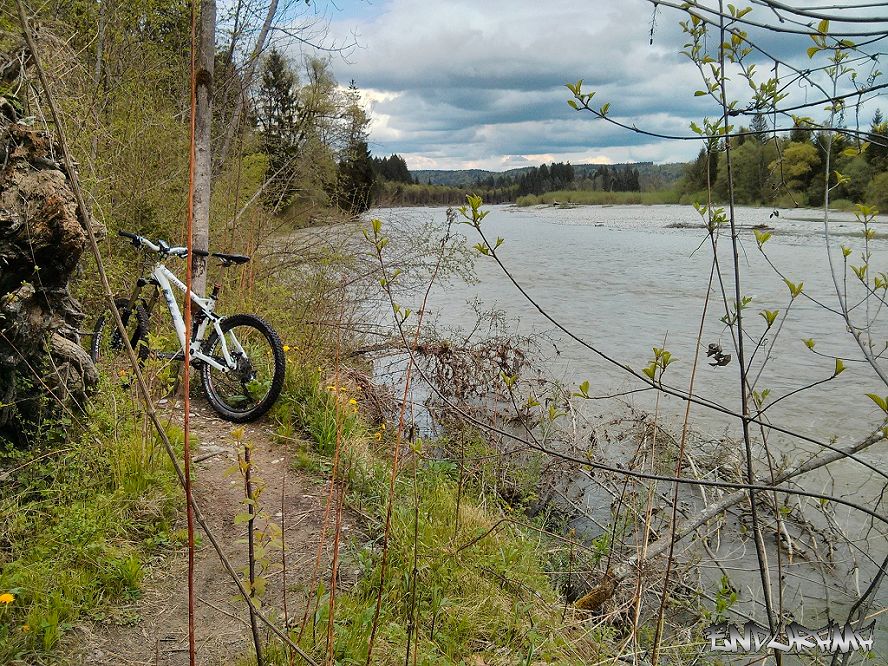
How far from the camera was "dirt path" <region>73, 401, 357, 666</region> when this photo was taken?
8.82 feet

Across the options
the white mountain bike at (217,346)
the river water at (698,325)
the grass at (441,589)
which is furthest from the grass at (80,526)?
the river water at (698,325)

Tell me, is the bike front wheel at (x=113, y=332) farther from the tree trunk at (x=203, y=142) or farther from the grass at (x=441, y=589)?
the grass at (x=441, y=589)

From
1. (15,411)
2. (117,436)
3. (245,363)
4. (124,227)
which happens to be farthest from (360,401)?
(124,227)

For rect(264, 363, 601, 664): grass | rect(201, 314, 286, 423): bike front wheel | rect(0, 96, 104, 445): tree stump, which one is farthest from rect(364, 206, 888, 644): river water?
rect(0, 96, 104, 445): tree stump

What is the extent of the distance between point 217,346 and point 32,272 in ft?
6.26

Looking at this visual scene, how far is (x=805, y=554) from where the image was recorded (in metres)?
4.64

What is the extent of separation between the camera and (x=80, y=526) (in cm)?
314

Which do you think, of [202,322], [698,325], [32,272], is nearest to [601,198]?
[698,325]

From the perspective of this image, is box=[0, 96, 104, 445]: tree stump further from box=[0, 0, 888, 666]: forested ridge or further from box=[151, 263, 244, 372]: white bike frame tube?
box=[151, 263, 244, 372]: white bike frame tube

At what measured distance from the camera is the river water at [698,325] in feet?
21.9

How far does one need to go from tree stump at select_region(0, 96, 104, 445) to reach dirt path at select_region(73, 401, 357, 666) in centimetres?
103

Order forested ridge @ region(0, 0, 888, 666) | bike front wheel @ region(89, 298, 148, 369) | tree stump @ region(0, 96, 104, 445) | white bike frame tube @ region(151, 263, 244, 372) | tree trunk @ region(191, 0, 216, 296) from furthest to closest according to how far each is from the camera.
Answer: bike front wheel @ region(89, 298, 148, 369) < tree trunk @ region(191, 0, 216, 296) < white bike frame tube @ region(151, 263, 244, 372) < tree stump @ region(0, 96, 104, 445) < forested ridge @ region(0, 0, 888, 666)

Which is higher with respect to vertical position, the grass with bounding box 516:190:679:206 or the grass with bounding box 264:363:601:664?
the grass with bounding box 516:190:679:206

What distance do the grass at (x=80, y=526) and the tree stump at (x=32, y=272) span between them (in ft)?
0.87
